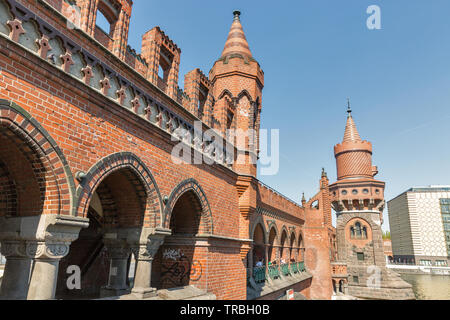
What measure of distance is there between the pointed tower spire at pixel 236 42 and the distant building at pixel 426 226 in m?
74.2

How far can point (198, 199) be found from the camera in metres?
8.77

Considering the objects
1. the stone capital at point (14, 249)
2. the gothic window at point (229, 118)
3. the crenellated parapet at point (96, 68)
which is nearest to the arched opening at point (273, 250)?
the gothic window at point (229, 118)

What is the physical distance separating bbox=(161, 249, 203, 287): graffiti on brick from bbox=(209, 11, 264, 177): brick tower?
3695 millimetres

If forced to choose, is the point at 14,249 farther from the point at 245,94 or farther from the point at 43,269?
the point at 245,94

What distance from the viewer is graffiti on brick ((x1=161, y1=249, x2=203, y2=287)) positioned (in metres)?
8.84

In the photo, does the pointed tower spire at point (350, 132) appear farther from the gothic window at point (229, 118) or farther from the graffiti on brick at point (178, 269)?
the graffiti on brick at point (178, 269)

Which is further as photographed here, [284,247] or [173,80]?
[284,247]

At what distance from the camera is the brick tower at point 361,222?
95.3ft

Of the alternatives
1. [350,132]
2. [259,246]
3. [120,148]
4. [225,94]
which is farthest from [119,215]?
[350,132]

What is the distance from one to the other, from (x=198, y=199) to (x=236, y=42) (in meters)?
7.22

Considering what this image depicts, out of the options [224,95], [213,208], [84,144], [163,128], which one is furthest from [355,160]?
[84,144]

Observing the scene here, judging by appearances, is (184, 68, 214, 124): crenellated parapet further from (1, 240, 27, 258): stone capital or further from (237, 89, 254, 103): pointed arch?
(1, 240, 27, 258): stone capital

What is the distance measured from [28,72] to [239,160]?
25.2 feet

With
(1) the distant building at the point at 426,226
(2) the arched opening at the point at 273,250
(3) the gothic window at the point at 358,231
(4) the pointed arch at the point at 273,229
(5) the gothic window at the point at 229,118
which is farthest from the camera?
(1) the distant building at the point at 426,226
